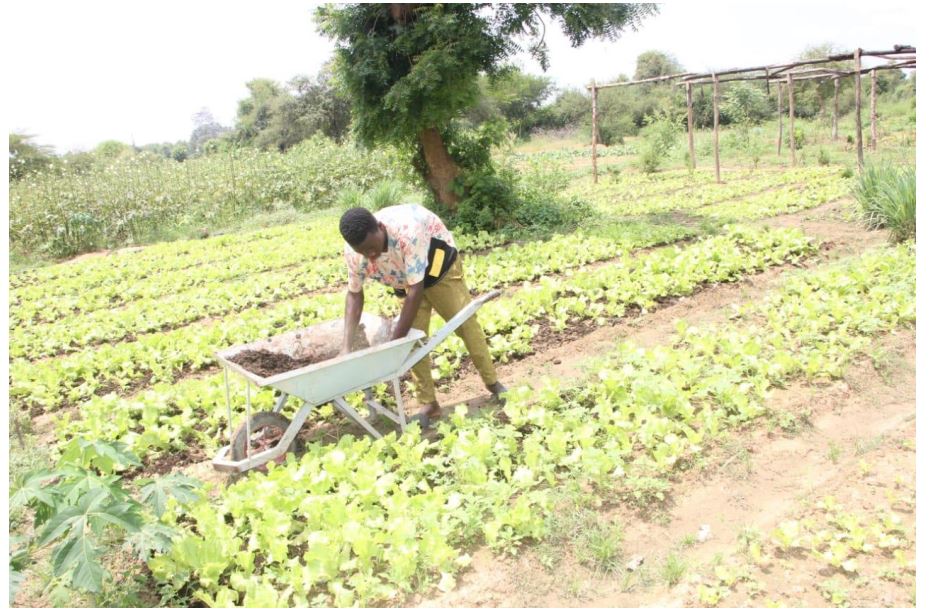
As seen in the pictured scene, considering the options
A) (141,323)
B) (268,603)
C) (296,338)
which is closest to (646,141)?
(141,323)

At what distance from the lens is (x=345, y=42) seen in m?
11.2

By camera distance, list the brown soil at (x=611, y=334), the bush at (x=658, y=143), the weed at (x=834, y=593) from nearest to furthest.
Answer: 1. the weed at (x=834, y=593)
2. the brown soil at (x=611, y=334)
3. the bush at (x=658, y=143)

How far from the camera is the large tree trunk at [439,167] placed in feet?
39.0

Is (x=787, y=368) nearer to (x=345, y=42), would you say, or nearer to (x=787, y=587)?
(x=787, y=587)

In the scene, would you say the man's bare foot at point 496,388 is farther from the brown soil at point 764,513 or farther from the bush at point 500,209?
the bush at point 500,209

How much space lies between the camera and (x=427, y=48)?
421 inches

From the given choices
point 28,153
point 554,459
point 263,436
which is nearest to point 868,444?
point 554,459

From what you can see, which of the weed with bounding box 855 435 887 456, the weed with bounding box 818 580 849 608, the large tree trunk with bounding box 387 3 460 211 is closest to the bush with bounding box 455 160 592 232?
the large tree trunk with bounding box 387 3 460 211

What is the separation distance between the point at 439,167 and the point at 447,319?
26.1 feet

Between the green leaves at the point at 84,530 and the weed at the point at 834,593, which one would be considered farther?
the weed at the point at 834,593

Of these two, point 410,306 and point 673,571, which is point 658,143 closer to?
point 410,306

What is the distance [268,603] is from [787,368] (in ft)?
12.4

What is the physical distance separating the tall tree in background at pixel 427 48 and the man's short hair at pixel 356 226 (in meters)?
6.95

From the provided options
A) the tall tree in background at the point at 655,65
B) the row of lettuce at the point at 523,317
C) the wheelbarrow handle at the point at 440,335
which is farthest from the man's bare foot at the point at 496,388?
the tall tree in background at the point at 655,65
